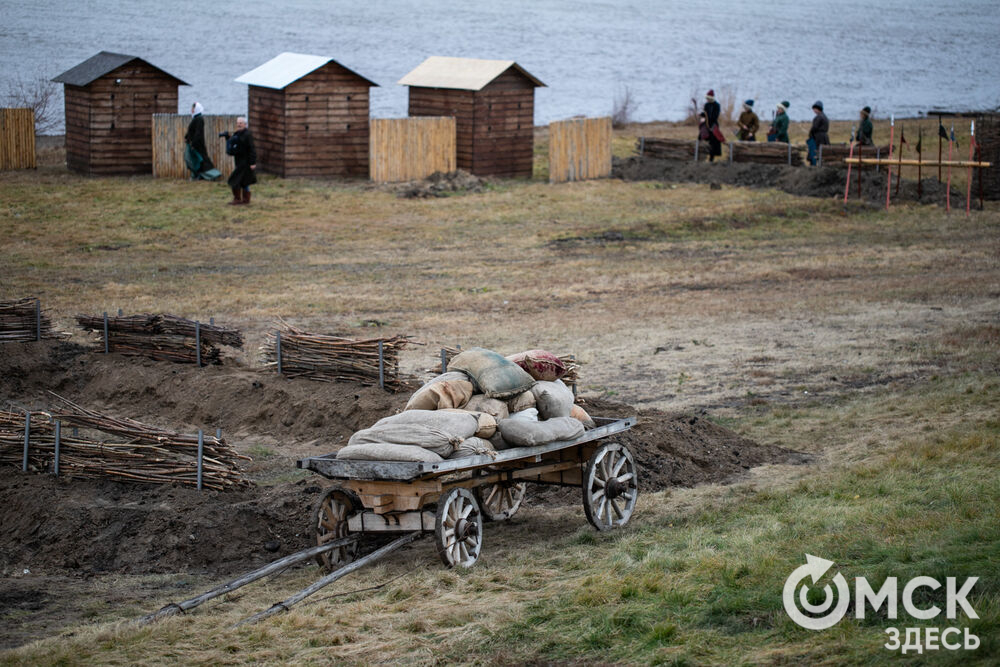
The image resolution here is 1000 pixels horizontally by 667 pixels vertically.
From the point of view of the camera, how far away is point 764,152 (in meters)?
33.4

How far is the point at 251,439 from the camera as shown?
12914mm

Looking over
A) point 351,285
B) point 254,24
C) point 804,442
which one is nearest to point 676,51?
point 254,24

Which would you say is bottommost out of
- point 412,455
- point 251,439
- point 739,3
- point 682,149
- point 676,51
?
point 251,439

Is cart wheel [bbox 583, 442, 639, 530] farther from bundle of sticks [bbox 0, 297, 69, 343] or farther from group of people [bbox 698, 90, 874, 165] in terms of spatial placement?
group of people [bbox 698, 90, 874, 165]

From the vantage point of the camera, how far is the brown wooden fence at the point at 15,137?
102 feet

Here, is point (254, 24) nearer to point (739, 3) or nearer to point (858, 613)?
point (739, 3)

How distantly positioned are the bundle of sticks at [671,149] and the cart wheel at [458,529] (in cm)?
2732

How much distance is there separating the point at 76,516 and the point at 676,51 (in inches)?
4565

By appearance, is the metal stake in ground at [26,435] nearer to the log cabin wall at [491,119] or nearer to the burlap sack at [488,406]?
the burlap sack at [488,406]

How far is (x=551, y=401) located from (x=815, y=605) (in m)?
3.12

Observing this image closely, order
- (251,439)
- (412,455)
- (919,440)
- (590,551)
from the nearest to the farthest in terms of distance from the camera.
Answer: (412,455), (590,551), (919,440), (251,439)

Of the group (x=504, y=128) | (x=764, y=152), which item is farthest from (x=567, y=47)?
(x=504, y=128)

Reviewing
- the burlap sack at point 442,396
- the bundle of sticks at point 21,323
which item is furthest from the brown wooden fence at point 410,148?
the burlap sack at point 442,396

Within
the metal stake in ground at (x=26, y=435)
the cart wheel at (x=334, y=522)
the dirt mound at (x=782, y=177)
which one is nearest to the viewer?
the cart wheel at (x=334, y=522)
